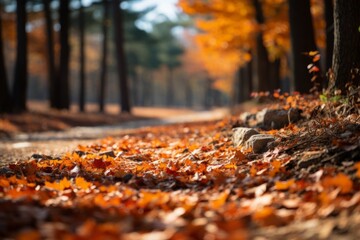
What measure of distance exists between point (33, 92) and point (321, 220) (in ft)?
215

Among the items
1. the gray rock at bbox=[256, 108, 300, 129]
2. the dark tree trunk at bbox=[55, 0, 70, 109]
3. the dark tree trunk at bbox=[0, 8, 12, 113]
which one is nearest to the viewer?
the gray rock at bbox=[256, 108, 300, 129]

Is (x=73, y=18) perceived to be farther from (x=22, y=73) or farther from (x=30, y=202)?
(x=30, y=202)

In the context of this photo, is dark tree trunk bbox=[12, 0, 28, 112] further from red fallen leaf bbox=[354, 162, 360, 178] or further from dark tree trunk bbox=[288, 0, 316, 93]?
red fallen leaf bbox=[354, 162, 360, 178]

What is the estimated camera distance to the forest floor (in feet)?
8.29

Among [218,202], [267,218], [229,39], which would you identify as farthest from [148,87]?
[267,218]

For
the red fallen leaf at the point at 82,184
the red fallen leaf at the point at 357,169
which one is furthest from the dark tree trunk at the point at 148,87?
the red fallen leaf at the point at 357,169

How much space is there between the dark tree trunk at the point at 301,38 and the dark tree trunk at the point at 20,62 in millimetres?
10707

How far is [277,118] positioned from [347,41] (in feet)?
5.49

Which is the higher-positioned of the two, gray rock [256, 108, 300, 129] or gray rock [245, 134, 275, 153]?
gray rock [256, 108, 300, 129]

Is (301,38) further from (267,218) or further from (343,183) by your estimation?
(267,218)

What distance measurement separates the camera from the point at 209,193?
363cm

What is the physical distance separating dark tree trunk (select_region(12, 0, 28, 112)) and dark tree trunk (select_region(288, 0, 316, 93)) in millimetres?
10707

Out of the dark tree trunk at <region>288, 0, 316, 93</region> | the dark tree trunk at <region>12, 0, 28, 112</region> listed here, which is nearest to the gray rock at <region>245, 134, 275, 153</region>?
the dark tree trunk at <region>288, 0, 316, 93</region>

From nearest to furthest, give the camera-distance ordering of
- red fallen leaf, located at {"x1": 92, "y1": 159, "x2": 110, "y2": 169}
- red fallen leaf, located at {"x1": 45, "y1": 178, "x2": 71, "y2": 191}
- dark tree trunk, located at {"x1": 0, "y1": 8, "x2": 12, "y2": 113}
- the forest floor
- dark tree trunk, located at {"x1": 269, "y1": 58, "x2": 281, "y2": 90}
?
the forest floor, red fallen leaf, located at {"x1": 45, "y1": 178, "x2": 71, "y2": 191}, red fallen leaf, located at {"x1": 92, "y1": 159, "x2": 110, "y2": 169}, dark tree trunk, located at {"x1": 0, "y1": 8, "x2": 12, "y2": 113}, dark tree trunk, located at {"x1": 269, "y1": 58, "x2": 281, "y2": 90}
